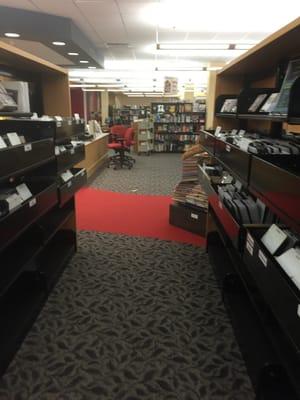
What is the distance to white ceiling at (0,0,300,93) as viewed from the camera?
4.40 meters

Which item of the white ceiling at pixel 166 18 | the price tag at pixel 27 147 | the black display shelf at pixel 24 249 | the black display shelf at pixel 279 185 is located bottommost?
the black display shelf at pixel 24 249

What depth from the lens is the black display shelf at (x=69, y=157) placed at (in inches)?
98.0

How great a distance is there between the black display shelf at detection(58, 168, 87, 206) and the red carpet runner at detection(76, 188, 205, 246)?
3.36 ft

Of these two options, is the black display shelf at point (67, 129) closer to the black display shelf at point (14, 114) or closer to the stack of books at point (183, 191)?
the black display shelf at point (14, 114)

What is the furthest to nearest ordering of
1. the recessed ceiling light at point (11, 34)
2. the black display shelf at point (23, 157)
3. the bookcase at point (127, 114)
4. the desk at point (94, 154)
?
the bookcase at point (127, 114)
the desk at point (94, 154)
the recessed ceiling light at point (11, 34)
the black display shelf at point (23, 157)

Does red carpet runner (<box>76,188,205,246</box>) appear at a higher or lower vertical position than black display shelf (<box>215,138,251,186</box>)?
lower

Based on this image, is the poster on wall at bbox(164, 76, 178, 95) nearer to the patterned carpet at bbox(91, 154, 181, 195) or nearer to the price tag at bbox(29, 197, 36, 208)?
the patterned carpet at bbox(91, 154, 181, 195)

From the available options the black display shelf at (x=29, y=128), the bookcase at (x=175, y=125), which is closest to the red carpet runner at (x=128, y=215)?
the black display shelf at (x=29, y=128)

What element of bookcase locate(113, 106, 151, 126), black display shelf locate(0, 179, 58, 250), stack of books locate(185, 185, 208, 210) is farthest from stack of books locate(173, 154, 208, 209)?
bookcase locate(113, 106, 151, 126)

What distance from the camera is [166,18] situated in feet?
16.5

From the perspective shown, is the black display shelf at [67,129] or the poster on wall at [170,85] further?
the poster on wall at [170,85]

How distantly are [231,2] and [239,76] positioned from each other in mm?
1867

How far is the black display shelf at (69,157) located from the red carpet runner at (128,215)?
3.99 feet

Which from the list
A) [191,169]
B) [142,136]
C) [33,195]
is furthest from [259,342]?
[142,136]
